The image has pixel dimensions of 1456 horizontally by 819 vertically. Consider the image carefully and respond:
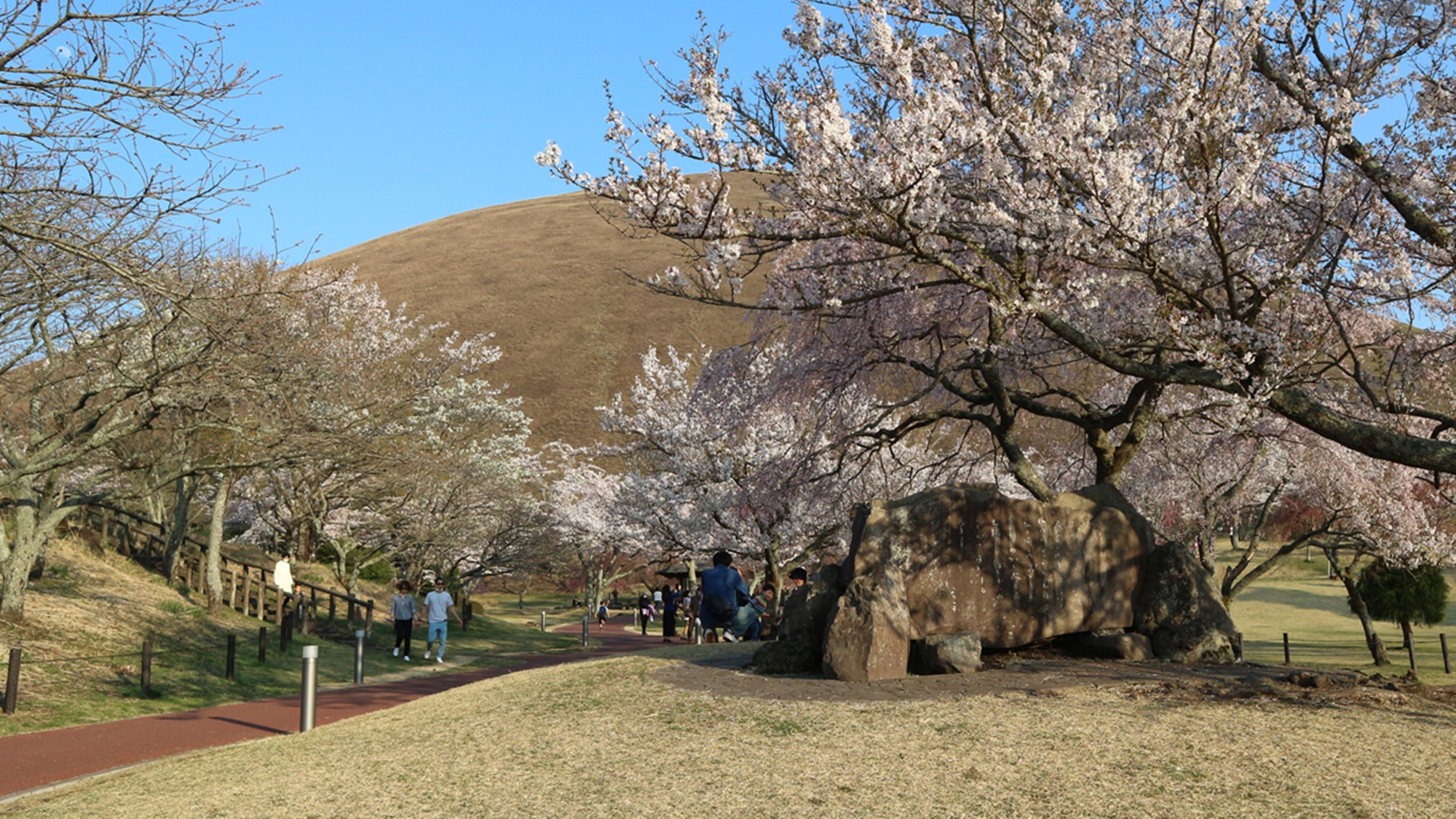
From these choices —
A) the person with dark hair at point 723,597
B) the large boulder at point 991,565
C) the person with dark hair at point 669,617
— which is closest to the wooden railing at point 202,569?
the person with dark hair at point 669,617

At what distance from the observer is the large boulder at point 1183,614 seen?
1115cm

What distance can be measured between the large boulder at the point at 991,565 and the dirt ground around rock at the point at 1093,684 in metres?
0.50

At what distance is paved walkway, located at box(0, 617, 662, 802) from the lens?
1045cm

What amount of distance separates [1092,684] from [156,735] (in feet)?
36.4

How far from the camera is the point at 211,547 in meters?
23.5

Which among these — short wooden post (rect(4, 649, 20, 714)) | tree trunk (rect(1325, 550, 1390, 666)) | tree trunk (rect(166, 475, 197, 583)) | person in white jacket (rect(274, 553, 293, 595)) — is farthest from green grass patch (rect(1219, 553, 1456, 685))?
tree trunk (rect(166, 475, 197, 583))

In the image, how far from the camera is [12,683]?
13.3 metres

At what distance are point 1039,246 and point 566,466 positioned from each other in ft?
154

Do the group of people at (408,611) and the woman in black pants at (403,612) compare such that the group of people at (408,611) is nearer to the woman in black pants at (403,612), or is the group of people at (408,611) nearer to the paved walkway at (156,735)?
the woman in black pants at (403,612)

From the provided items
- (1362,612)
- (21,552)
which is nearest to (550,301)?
(1362,612)

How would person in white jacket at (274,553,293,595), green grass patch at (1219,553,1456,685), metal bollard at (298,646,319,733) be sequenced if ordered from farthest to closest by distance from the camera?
green grass patch at (1219,553,1456,685)
person in white jacket at (274,553,293,595)
metal bollard at (298,646,319,733)

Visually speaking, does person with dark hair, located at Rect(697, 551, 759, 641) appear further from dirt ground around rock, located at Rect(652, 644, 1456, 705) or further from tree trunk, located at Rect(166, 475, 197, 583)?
tree trunk, located at Rect(166, 475, 197, 583)

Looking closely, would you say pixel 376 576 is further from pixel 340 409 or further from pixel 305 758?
pixel 305 758

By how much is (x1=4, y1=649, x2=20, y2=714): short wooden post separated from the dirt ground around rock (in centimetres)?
881
